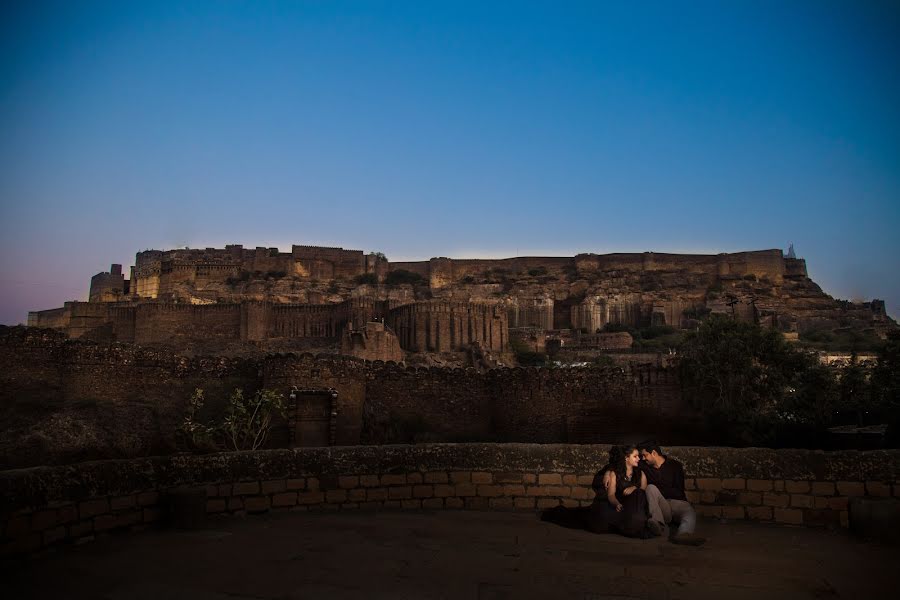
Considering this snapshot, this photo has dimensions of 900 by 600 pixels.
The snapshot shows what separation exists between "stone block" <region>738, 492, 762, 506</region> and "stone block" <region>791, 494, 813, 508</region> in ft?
0.96

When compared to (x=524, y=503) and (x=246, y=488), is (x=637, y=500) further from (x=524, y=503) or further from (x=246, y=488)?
(x=246, y=488)

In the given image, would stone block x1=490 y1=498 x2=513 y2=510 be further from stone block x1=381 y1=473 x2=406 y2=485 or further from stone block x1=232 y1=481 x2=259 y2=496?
stone block x1=232 y1=481 x2=259 y2=496

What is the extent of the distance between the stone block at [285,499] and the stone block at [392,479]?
2.96ft

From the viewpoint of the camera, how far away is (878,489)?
24.5ft

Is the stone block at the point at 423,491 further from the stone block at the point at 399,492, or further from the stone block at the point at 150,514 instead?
the stone block at the point at 150,514

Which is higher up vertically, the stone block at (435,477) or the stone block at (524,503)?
the stone block at (435,477)

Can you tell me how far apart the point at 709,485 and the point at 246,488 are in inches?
177

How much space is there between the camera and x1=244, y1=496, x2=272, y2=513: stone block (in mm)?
7805

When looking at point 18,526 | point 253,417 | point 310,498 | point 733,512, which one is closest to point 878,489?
point 733,512

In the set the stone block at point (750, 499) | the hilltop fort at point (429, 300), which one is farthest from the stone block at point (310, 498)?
the hilltop fort at point (429, 300)

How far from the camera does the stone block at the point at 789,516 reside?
25.0 ft

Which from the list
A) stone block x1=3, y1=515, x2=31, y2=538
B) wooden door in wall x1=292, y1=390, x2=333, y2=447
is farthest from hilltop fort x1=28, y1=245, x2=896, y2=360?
stone block x1=3, y1=515, x2=31, y2=538

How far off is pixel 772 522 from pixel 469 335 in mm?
43016

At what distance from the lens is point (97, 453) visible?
16.5 meters
